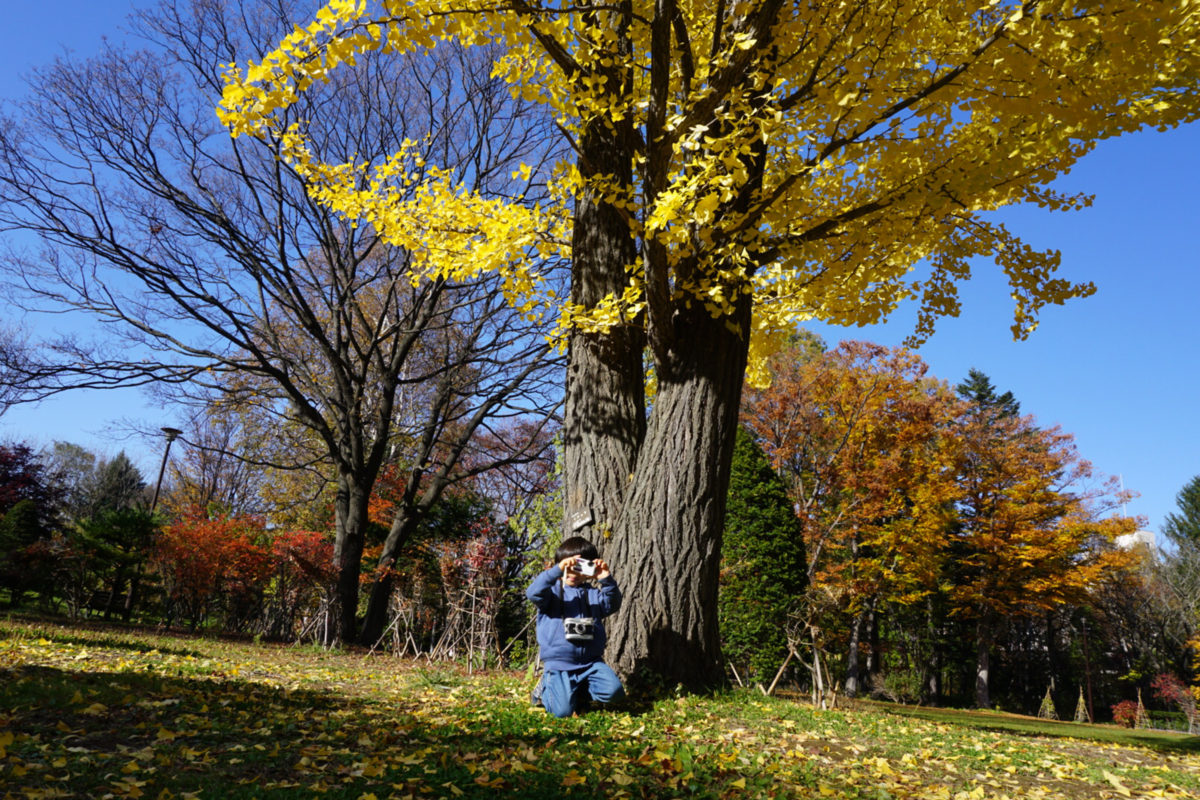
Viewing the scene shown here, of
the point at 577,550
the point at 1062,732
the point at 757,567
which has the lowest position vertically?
the point at 1062,732

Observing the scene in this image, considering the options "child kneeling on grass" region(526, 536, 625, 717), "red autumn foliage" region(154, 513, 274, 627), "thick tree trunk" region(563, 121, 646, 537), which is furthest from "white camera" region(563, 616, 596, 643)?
"red autumn foliage" region(154, 513, 274, 627)

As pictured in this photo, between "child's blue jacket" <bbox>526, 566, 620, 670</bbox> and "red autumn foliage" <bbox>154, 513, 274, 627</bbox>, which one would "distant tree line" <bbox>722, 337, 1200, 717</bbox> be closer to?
"child's blue jacket" <bbox>526, 566, 620, 670</bbox>

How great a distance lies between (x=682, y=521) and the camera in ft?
15.7

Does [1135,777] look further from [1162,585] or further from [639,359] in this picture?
[1162,585]

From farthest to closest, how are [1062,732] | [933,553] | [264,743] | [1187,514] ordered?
[1187,514]
[933,553]
[1062,732]
[264,743]

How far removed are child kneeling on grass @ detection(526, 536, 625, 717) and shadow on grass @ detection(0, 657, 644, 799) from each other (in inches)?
8.2

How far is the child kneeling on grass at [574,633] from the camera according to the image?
4098mm

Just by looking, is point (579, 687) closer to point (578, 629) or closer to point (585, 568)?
point (578, 629)

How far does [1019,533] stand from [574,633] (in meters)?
19.2

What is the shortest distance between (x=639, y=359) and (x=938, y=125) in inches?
107

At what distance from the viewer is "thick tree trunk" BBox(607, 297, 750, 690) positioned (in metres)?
4.70

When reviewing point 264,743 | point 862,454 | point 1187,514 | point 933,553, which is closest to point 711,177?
point 264,743

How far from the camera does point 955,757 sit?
3689 mm

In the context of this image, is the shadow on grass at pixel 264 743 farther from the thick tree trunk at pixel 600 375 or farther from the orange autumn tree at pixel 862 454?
the orange autumn tree at pixel 862 454
